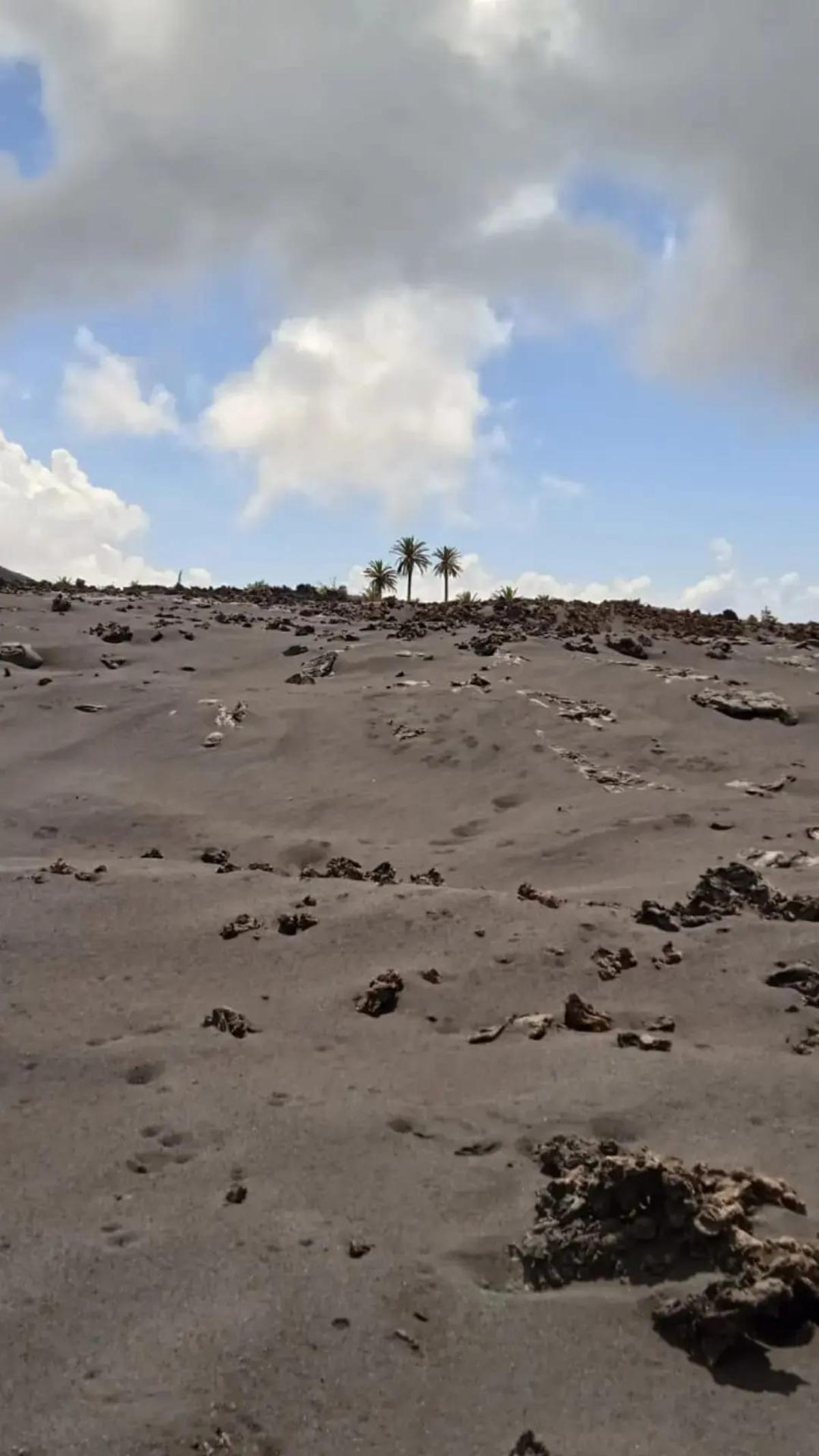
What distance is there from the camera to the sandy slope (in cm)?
264

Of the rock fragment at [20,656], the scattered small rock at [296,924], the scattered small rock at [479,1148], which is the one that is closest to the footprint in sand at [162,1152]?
the scattered small rock at [479,1148]

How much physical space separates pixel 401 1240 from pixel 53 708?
8751mm

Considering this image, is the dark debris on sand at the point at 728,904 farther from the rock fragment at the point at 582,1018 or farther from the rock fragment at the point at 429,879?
the rock fragment at the point at 429,879

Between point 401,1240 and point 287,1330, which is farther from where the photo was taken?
point 401,1240

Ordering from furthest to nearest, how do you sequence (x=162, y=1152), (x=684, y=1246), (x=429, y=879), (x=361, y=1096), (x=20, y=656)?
1. (x=20, y=656)
2. (x=429, y=879)
3. (x=361, y=1096)
4. (x=162, y=1152)
5. (x=684, y=1246)

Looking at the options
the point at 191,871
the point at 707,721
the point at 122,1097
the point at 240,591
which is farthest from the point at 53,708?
the point at 240,591

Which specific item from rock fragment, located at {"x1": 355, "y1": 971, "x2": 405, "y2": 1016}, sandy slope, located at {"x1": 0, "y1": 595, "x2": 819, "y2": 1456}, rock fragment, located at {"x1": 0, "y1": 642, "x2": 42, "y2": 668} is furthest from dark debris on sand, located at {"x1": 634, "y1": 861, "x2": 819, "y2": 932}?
rock fragment, located at {"x1": 0, "y1": 642, "x2": 42, "y2": 668}

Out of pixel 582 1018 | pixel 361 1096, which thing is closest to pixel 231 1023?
pixel 361 1096

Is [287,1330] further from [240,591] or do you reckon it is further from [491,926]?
[240,591]

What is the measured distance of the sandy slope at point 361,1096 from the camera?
264 cm

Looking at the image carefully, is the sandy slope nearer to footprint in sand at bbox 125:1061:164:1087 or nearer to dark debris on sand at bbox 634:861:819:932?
footprint in sand at bbox 125:1061:164:1087

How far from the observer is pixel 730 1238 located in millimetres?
3004

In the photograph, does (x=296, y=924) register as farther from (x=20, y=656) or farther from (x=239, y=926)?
(x=20, y=656)

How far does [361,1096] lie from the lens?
161 inches
